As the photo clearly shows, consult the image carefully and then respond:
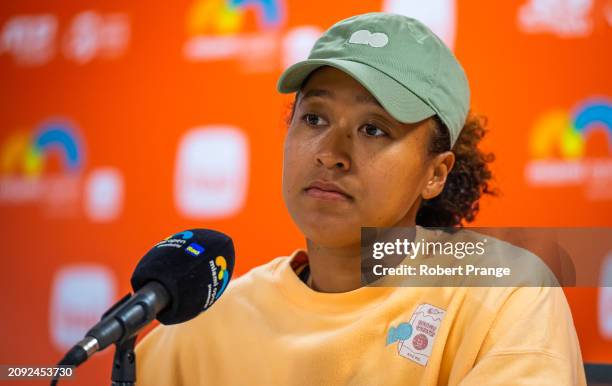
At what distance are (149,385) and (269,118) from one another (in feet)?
3.71

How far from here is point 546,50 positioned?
2174mm

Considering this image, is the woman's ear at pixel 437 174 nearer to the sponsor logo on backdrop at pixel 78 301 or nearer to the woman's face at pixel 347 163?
the woman's face at pixel 347 163

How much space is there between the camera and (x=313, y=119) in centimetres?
148

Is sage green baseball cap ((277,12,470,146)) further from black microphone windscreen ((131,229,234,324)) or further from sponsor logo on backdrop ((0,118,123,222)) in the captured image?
sponsor logo on backdrop ((0,118,123,222))

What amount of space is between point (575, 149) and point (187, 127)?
3.88ft

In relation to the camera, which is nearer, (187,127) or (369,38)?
(369,38)

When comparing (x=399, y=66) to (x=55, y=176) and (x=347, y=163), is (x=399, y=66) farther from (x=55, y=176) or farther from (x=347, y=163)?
(x=55, y=176)

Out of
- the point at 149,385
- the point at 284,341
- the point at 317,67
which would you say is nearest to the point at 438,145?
the point at 317,67

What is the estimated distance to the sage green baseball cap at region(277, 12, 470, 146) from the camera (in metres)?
1.41

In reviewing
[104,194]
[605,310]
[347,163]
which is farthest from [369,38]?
[104,194]

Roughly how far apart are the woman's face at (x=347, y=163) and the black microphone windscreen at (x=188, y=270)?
283mm

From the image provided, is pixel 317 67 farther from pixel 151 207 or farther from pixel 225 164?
pixel 151 207

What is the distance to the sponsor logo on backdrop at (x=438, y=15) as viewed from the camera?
2.28 metres

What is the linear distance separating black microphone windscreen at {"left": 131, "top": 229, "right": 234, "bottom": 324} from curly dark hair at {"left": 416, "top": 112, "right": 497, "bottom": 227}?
0.62 meters
